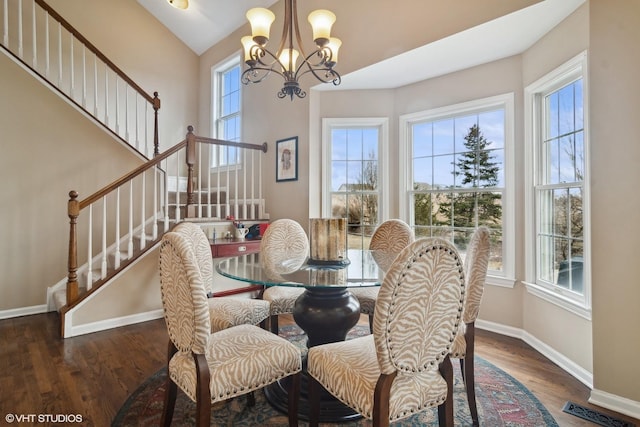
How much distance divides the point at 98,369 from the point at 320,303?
175cm


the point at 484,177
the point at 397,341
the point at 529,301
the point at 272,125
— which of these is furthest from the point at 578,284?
the point at 272,125

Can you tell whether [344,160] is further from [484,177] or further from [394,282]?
[394,282]

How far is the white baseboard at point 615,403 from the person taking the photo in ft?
6.16

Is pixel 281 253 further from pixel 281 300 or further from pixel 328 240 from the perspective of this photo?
pixel 328 240

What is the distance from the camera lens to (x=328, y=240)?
205 centimetres

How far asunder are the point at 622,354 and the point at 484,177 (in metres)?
1.74

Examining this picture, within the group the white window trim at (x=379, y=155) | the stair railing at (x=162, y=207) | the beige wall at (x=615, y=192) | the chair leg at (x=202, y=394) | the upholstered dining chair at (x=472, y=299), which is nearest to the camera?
the chair leg at (x=202, y=394)

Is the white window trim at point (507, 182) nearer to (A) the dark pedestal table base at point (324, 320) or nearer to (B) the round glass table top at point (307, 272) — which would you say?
(B) the round glass table top at point (307, 272)

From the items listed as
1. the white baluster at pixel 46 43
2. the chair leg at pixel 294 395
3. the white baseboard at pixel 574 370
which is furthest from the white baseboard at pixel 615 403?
the white baluster at pixel 46 43

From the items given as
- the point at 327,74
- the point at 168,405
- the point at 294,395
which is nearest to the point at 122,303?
the point at 168,405

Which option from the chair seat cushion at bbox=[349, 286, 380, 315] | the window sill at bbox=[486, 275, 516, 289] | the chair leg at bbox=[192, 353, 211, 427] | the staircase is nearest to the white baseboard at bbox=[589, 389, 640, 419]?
the window sill at bbox=[486, 275, 516, 289]

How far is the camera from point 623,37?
190 centimetres

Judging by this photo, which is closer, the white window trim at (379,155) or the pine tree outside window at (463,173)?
the pine tree outside window at (463,173)

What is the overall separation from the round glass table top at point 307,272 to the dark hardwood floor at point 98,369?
3.46 ft
